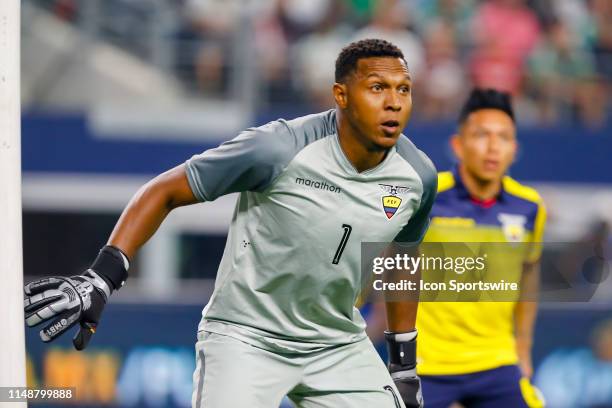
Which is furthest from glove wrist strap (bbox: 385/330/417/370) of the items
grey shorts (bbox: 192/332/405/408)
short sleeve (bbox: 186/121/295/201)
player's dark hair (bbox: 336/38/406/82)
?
player's dark hair (bbox: 336/38/406/82)

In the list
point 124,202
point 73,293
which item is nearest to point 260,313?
point 73,293

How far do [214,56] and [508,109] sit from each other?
7511 millimetres

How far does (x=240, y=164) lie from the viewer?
516cm

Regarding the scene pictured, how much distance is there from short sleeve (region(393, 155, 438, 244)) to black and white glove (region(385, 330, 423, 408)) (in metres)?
0.48

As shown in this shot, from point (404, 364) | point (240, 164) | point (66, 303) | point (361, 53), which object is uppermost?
point (361, 53)

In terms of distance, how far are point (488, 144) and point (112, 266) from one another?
2949 mm

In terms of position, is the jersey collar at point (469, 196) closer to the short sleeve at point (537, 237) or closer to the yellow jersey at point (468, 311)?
the yellow jersey at point (468, 311)

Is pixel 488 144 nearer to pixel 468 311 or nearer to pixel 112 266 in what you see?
pixel 468 311

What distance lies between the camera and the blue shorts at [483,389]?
7160mm

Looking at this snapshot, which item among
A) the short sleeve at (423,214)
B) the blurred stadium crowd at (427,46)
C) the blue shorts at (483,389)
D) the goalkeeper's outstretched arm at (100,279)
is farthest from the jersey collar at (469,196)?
the blurred stadium crowd at (427,46)

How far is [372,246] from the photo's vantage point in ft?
18.3

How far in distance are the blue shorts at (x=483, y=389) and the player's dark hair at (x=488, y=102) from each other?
59.2 inches

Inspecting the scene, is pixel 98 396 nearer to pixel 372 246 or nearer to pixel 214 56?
pixel 214 56

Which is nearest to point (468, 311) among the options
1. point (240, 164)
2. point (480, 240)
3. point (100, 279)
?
point (480, 240)
